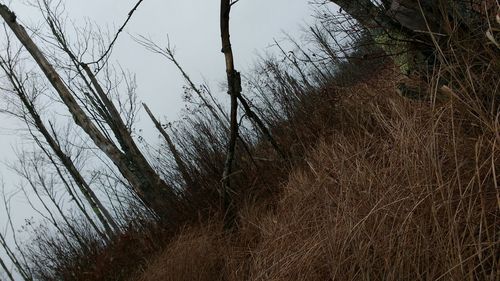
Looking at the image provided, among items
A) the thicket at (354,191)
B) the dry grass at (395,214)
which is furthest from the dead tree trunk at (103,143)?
the dry grass at (395,214)

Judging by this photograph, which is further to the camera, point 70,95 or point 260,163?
point 70,95

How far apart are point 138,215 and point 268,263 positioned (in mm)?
3682

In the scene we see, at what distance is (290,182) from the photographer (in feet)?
13.3

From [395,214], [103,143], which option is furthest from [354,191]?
[103,143]

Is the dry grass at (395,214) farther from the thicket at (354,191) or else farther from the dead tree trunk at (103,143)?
the dead tree trunk at (103,143)

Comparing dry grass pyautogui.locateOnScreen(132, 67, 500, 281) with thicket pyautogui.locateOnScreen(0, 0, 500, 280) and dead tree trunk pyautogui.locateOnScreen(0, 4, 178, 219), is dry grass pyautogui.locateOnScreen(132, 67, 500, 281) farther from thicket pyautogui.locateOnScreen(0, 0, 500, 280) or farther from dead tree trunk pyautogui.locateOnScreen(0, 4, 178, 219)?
dead tree trunk pyautogui.locateOnScreen(0, 4, 178, 219)

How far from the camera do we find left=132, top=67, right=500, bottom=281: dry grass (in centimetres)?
169

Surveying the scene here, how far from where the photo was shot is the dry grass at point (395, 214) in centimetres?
169

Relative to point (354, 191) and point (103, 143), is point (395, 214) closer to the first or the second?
point (354, 191)

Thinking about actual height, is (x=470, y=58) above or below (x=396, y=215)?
above

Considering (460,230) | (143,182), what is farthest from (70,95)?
(460,230)

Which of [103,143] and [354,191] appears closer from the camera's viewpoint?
[354,191]

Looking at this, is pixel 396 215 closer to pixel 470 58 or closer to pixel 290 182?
pixel 470 58

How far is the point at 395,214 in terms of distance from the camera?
194 cm
